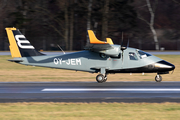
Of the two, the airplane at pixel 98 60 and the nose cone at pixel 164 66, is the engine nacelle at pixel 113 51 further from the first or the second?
the nose cone at pixel 164 66

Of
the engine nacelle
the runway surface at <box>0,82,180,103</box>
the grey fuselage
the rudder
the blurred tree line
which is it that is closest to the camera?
the runway surface at <box>0,82,180,103</box>

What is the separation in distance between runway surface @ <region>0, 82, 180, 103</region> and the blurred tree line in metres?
26.5

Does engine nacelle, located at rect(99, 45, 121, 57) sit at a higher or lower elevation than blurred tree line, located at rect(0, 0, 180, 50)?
lower

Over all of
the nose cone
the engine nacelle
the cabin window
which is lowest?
the nose cone

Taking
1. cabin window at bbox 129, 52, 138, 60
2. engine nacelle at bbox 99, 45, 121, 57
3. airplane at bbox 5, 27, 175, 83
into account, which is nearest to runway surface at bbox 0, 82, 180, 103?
airplane at bbox 5, 27, 175, 83

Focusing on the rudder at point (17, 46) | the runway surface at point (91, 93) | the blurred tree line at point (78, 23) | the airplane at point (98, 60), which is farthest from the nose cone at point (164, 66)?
the blurred tree line at point (78, 23)

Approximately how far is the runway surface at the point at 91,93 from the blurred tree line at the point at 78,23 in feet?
87.1

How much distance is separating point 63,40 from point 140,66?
93.1 ft

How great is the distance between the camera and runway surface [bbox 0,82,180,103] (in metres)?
10.3

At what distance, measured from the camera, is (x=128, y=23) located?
43.0 meters

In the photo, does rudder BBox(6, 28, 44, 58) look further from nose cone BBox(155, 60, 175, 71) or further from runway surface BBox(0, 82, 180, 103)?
nose cone BBox(155, 60, 175, 71)

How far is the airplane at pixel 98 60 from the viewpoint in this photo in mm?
14641

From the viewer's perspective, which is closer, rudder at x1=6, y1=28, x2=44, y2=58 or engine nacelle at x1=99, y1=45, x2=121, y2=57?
engine nacelle at x1=99, y1=45, x2=121, y2=57

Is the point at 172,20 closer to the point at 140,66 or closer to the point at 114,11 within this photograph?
the point at 114,11
